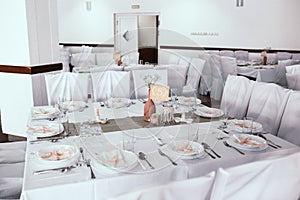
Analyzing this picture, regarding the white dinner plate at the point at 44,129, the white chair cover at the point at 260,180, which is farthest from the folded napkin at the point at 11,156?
the white chair cover at the point at 260,180

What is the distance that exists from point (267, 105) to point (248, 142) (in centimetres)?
89

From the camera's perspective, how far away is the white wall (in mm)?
7293

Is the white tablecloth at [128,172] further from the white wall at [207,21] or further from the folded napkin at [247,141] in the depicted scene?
the white wall at [207,21]

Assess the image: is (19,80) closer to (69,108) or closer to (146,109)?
(69,108)

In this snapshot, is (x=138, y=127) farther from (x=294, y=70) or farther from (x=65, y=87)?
(x=294, y=70)

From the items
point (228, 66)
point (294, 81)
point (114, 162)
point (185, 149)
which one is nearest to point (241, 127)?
point (185, 149)

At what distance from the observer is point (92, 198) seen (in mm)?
1337

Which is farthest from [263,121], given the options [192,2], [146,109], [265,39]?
[192,2]

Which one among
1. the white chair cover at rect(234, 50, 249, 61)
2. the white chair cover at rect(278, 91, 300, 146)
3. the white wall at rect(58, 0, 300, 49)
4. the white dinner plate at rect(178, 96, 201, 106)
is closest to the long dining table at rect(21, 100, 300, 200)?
the white dinner plate at rect(178, 96, 201, 106)

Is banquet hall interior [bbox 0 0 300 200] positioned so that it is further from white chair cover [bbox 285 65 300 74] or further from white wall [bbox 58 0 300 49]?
white wall [bbox 58 0 300 49]

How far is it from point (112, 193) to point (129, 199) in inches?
18.1

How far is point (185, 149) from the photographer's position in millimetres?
1729

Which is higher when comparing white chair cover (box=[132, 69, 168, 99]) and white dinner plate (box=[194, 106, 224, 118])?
white chair cover (box=[132, 69, 168, 99])

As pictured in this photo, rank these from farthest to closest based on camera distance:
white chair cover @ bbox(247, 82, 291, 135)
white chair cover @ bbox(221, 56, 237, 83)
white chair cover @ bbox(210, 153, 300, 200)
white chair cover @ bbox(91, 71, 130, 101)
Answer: white chair cover @ bbox(221, 56, 237, 83) → white chair cover @ bbox(91, 71, 130, 101) → white chair cover @ bbox(247, 82, 291, 135) → white chair cover @ bbox(210, 153, 300, 200)
